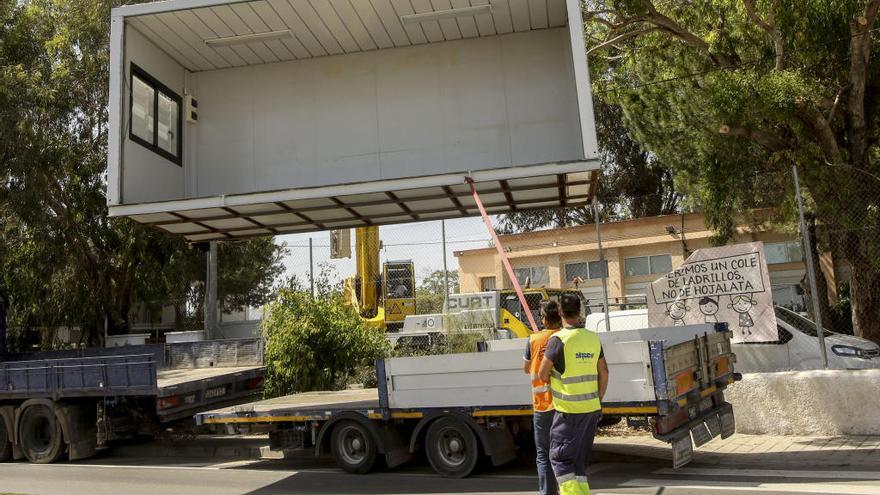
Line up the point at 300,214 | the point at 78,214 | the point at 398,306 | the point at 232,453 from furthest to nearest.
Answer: the point at 398,306 → the point at 78,214 → the point at 232,453 → the point at 300,214

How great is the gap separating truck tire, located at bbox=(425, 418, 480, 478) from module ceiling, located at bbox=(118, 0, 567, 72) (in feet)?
18.3

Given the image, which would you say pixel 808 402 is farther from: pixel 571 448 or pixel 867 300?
pixel 571 448

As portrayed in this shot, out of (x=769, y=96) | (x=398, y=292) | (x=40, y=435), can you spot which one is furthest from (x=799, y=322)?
(x=398, y=292)

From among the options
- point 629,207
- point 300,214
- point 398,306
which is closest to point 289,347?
point 300,214

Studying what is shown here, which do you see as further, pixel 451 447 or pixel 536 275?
pixel 536 275

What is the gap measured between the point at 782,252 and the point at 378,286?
14527 millimetres

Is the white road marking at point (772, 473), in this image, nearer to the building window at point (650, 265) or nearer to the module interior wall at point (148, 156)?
the module interior wall at point (148, 156)

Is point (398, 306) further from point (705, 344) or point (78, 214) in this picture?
point (705, 344)

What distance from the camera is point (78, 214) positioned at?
854 inches

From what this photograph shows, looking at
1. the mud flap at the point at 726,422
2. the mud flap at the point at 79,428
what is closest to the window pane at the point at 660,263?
the mud flap at the point at 726,422

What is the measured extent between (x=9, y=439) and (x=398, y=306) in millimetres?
13183

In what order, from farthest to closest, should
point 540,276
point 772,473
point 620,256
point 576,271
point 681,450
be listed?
1. point 540,276
2. point 576,271
3. point 620,256
4. point 772,473
5. point 681,450

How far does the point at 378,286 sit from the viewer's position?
2406cm

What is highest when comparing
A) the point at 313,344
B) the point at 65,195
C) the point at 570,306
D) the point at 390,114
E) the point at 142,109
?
the point at 65,195
